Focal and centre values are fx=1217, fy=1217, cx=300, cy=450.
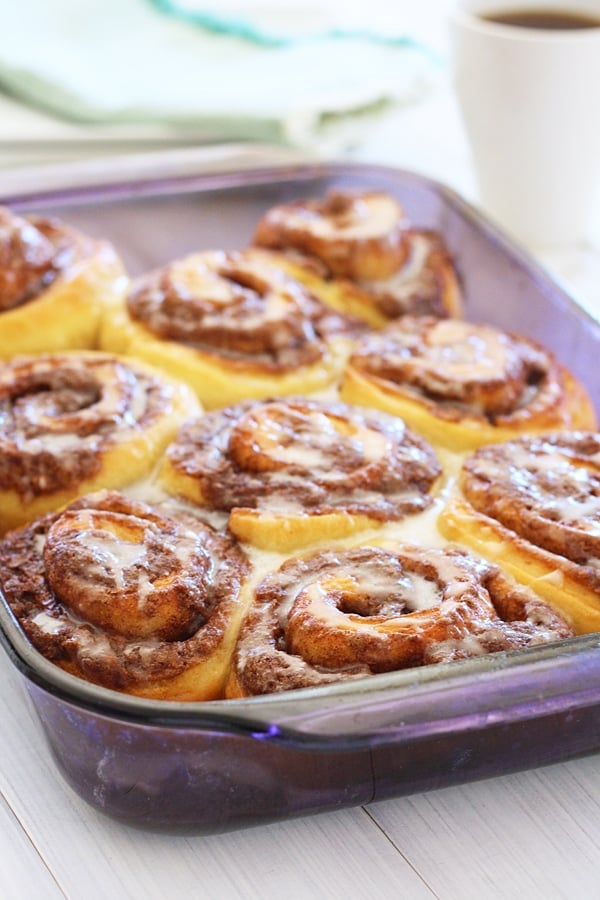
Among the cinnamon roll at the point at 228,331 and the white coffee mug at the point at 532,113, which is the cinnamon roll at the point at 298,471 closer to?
the cinnamon roll at the point at 228,331

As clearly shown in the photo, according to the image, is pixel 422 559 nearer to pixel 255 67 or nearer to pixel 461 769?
pixel 461 769

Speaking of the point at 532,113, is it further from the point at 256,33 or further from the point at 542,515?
the point at 542,515

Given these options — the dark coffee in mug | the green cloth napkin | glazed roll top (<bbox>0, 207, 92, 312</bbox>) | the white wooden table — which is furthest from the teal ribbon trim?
the white wooden table

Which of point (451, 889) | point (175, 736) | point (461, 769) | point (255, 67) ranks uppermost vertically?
point (255, 67)

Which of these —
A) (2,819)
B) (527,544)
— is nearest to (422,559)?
(527,544)

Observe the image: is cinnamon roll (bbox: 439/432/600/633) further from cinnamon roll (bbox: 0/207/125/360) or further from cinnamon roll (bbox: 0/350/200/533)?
cinnamon roll (bbox: 0/207/125/360)

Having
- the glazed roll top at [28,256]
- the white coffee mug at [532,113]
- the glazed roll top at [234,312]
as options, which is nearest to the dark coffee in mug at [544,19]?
the white coffee mug at [532,113]
